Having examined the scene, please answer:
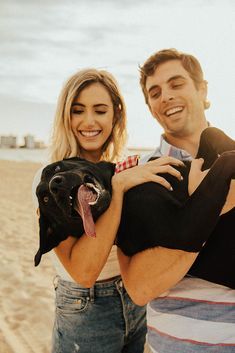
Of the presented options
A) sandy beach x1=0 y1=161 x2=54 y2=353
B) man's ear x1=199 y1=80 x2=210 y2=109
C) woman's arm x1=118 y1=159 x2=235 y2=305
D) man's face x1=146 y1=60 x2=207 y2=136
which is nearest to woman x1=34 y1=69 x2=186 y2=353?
woman's arm x1=118 y1=159 x2=235 y2=305

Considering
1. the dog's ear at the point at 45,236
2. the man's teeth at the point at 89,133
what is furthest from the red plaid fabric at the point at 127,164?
the man's teeth at the point at 89,133

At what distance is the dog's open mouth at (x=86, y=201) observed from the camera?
64.4 inches

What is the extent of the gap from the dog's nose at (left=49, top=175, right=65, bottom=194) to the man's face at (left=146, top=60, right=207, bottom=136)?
3.38 ft

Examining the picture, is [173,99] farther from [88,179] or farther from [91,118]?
[88,179]

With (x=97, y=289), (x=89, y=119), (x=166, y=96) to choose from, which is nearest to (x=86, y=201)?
(x=97, y=289)

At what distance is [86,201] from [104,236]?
0.16m

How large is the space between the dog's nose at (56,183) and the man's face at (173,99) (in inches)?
40.6

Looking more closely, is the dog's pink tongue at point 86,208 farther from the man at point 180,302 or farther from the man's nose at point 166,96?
the man's nose at point 166,96

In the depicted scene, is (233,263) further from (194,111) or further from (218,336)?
(194,111)

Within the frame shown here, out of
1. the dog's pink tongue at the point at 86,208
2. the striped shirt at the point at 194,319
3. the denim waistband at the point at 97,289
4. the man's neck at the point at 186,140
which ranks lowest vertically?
the denim waistband at the point at 97,289

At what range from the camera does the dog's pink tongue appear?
1.63m

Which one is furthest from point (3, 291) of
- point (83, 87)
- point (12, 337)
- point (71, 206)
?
point (71, 206)

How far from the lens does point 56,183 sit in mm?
1606

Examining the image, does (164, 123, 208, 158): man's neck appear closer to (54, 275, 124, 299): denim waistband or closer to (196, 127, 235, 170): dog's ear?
(196, 127, 235, 170): dog's ear
